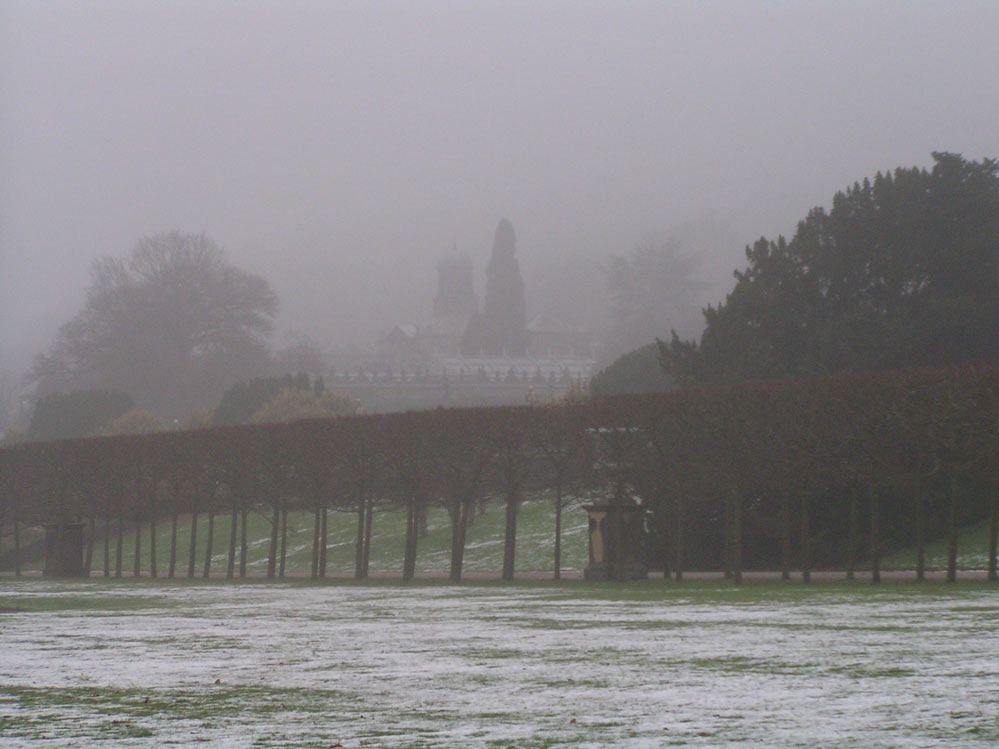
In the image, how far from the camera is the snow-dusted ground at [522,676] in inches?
392

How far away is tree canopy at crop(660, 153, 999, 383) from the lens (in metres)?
45.9

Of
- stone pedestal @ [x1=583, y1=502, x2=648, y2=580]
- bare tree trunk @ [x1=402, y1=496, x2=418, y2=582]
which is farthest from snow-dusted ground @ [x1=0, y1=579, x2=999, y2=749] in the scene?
bare tree trunk @ [x1=402, y1=496, x2=418, y2=582]

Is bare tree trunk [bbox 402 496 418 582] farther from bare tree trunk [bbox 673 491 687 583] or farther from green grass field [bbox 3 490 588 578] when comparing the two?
bare tree trunk [bbox 673 491 687 583]

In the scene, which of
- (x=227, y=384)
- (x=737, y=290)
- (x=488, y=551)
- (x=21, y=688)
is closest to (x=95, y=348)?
(x=227, y=384)

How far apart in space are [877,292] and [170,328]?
249 ft

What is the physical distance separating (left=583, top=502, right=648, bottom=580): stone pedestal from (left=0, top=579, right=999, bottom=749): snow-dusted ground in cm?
1361

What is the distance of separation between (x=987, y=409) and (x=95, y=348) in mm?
88532

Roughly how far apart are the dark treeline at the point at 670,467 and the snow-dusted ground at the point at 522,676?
32.1ft

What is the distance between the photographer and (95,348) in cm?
11162

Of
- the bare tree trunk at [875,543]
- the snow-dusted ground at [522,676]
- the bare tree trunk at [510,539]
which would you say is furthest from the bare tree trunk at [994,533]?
the bare tree trunk at [510,539]

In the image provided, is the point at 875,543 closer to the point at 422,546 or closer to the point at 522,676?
the point at 522,676

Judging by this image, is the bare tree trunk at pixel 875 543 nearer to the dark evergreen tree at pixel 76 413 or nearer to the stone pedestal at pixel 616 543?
the stone pedestal at pixel 616 543

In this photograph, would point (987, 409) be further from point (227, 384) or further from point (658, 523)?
point (227, 384)

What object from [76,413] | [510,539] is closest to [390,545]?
[510,539]
